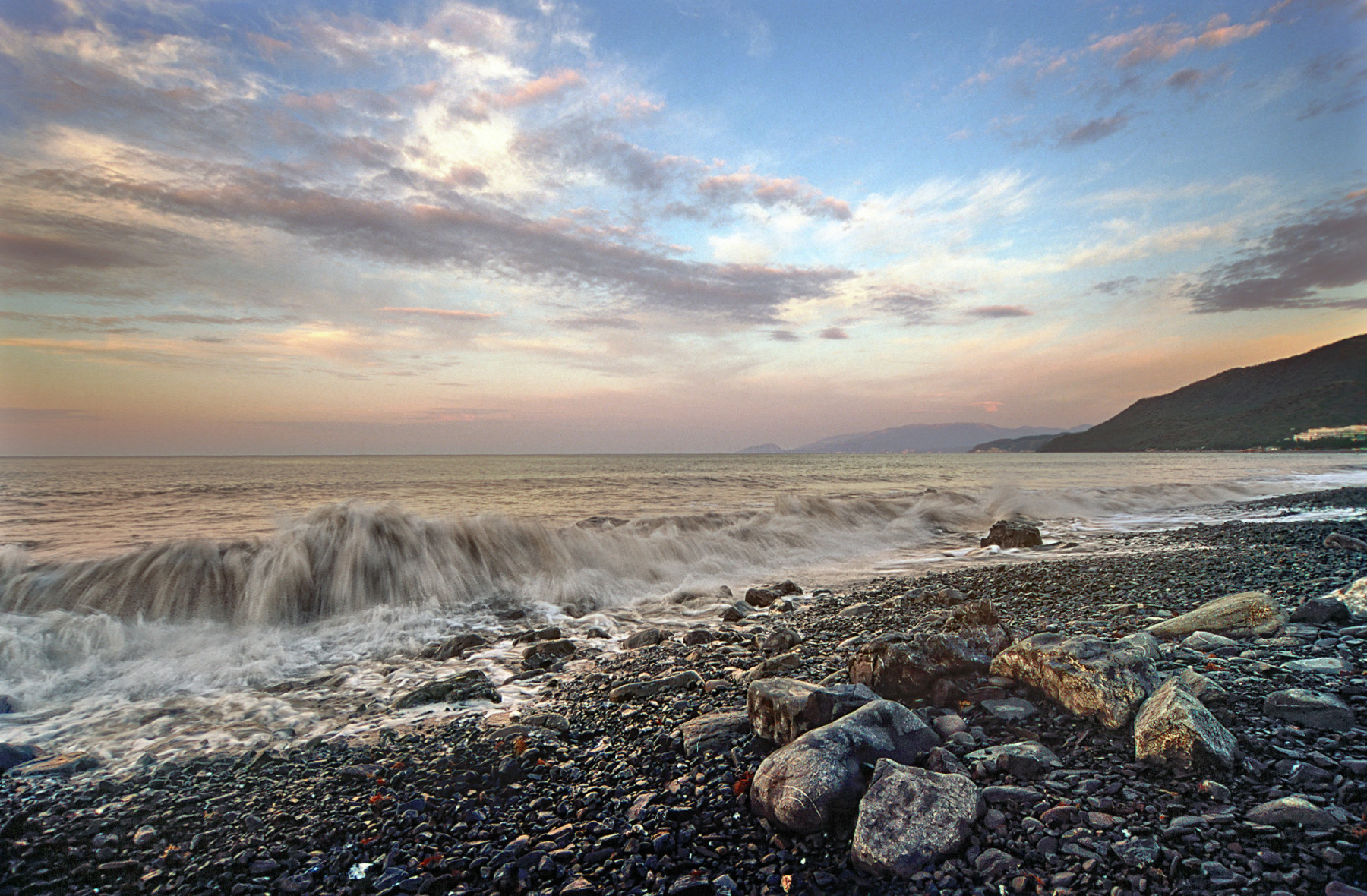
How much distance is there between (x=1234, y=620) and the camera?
240 inches

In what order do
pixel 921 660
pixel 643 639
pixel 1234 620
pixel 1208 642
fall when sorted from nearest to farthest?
pixel 921 660
pixel 1208 642
pixel 1234 620
pixel 643 639

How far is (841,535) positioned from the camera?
62.6 ft

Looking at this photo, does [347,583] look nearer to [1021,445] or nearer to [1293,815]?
[1293,815]

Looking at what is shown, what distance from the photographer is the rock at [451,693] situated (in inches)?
239

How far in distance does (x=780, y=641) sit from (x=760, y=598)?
317 centimetres

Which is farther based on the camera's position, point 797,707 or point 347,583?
point 347,583

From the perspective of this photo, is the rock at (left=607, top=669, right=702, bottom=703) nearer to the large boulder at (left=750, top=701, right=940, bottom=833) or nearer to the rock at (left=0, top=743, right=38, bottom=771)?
the large boulder at (left=750, top=701, right=940, bottom=833)

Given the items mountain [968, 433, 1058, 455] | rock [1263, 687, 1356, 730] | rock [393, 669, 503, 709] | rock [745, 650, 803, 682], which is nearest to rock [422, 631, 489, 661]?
rock [393, 669, 503, 709]

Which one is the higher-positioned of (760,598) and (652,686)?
(652,686)

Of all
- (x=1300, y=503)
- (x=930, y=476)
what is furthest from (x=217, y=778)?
(x=930, y=476)

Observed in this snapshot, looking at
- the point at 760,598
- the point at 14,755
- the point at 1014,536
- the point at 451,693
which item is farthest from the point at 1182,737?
the point at 1014,536

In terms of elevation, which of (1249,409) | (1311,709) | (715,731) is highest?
(1249,409)

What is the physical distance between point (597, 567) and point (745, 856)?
11.1 meters

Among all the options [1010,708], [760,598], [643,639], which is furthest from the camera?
[760,598]
